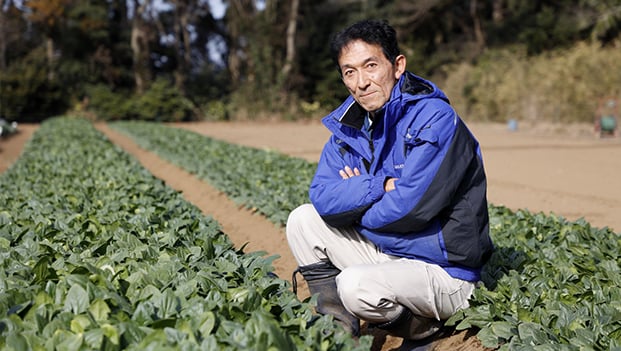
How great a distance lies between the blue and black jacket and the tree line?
28426 millimetres

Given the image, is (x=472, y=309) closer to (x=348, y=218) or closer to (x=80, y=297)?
(x=348, y=218)

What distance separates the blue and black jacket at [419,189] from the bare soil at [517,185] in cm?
59

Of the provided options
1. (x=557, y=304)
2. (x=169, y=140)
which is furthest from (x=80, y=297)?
(x=169, y=140)

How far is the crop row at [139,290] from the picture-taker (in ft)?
6.43

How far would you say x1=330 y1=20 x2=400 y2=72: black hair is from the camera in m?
3.03

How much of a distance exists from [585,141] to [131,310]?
1752 centimetres

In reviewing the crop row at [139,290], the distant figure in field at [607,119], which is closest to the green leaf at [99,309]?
the crop row at [139,290]

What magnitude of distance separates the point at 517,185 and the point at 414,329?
689 centimetres

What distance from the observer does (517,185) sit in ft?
30.4

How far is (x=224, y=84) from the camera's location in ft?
140

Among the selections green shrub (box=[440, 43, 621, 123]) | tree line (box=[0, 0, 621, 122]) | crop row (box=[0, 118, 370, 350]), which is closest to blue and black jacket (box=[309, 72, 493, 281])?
crop row (box=[0, 118, 370, 350])

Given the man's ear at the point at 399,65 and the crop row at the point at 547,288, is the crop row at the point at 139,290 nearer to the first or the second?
the crop row at the point at 547,288

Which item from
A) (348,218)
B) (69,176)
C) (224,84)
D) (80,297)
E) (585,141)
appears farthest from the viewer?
(224,84)

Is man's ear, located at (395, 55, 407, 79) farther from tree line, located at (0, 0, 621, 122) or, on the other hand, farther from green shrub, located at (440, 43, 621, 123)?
tree line, located at (0, 0, 621, 122)
